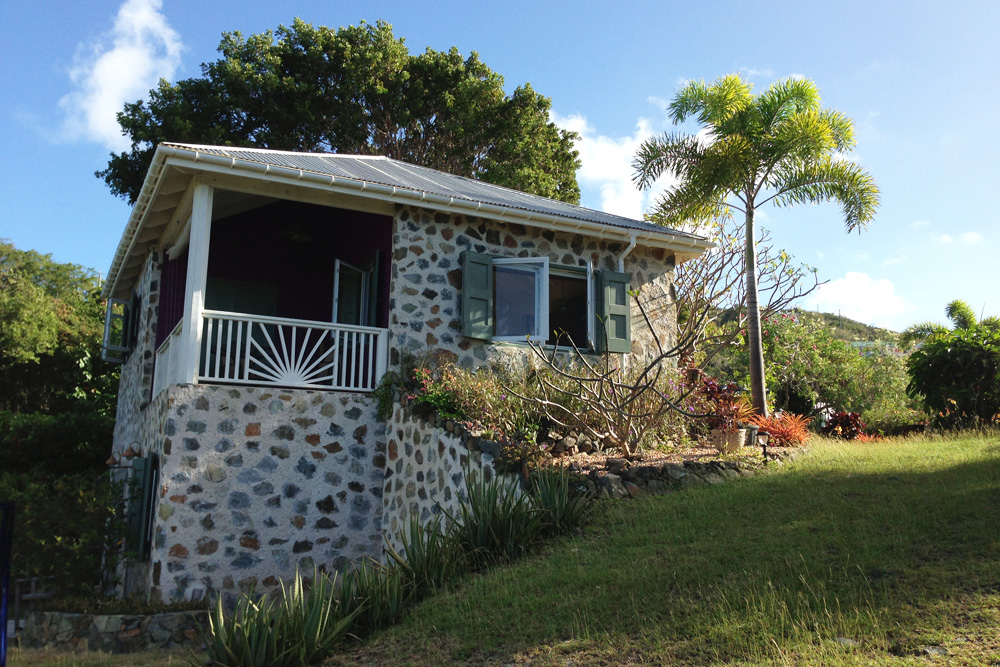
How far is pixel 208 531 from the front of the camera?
7.76 meters

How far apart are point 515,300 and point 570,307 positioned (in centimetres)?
83

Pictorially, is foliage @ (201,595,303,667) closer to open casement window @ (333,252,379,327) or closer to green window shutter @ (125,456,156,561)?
green window shutter @ (125,456,156,561)

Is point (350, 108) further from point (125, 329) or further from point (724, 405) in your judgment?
point (724, 405)

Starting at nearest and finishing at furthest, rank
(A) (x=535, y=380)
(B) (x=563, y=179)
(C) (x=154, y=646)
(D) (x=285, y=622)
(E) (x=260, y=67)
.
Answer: (D) (x=285, y=622) < (C) (x=154, y=646) < (A) (x=535, y=380) < (E) (x=260, y=67) < (B) (x=563, y=179)

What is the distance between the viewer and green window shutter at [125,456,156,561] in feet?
27.5

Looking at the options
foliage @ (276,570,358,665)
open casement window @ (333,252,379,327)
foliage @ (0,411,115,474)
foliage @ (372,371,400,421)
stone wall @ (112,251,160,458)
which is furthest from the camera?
foliage @ (0,411,115,474)

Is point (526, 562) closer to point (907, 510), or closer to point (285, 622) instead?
point (285, 622)

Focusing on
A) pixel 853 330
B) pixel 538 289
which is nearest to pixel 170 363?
pixel 538 289

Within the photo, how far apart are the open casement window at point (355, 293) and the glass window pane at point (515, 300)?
1.61 meters

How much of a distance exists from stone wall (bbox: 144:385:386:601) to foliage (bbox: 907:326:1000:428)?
8.69 meters

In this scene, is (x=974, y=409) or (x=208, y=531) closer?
(x=208, y=531)

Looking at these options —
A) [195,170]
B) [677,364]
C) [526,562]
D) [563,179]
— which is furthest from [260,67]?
[526,562]

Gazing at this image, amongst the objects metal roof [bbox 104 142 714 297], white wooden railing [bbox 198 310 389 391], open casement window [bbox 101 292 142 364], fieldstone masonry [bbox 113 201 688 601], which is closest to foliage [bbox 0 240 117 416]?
open casement window [bbox 101 292 142 364]

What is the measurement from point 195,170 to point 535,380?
15.1ft
